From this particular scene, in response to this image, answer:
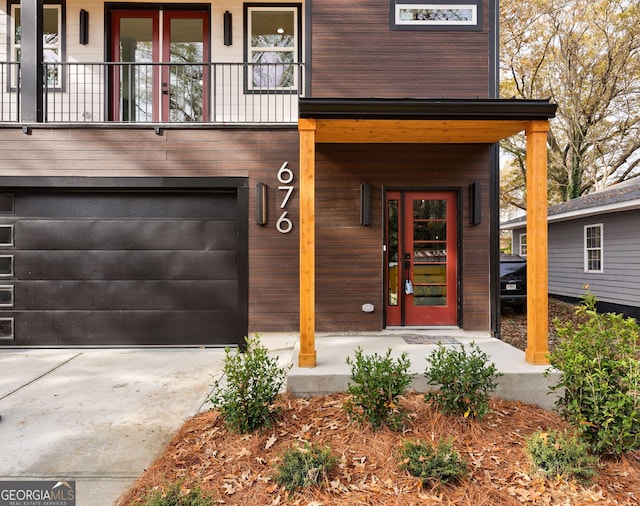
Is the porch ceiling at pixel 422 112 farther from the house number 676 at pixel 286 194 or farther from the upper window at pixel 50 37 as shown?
the upper window at pixel 50 37

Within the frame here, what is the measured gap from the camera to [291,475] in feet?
7.17

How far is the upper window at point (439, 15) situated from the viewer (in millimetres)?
4961

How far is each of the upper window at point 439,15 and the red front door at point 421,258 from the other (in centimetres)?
223

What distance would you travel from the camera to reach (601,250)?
8867mm

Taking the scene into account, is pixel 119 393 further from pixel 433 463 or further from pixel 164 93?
pixel 164 93

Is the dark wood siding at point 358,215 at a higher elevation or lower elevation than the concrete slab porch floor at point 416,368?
higher

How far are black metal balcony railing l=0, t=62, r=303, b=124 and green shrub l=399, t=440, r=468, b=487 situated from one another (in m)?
4.85

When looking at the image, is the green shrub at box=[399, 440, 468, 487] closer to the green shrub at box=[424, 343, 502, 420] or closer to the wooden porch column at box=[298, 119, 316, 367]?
the green shrub at box=[424, 343, 502, 420]

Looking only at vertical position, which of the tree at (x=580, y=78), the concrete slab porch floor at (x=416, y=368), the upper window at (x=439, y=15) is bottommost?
the concrete slab porch floor at (x=416, y=368)

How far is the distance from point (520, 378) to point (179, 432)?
296cm

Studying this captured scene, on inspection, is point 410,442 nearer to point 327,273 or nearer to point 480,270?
point 327,273

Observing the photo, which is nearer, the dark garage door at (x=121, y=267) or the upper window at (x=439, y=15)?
the upper window at (x=439, y=15)

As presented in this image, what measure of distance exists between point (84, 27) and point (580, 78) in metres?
16.4

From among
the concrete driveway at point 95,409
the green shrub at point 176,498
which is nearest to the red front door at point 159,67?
the concrete driveway at point 95,409
